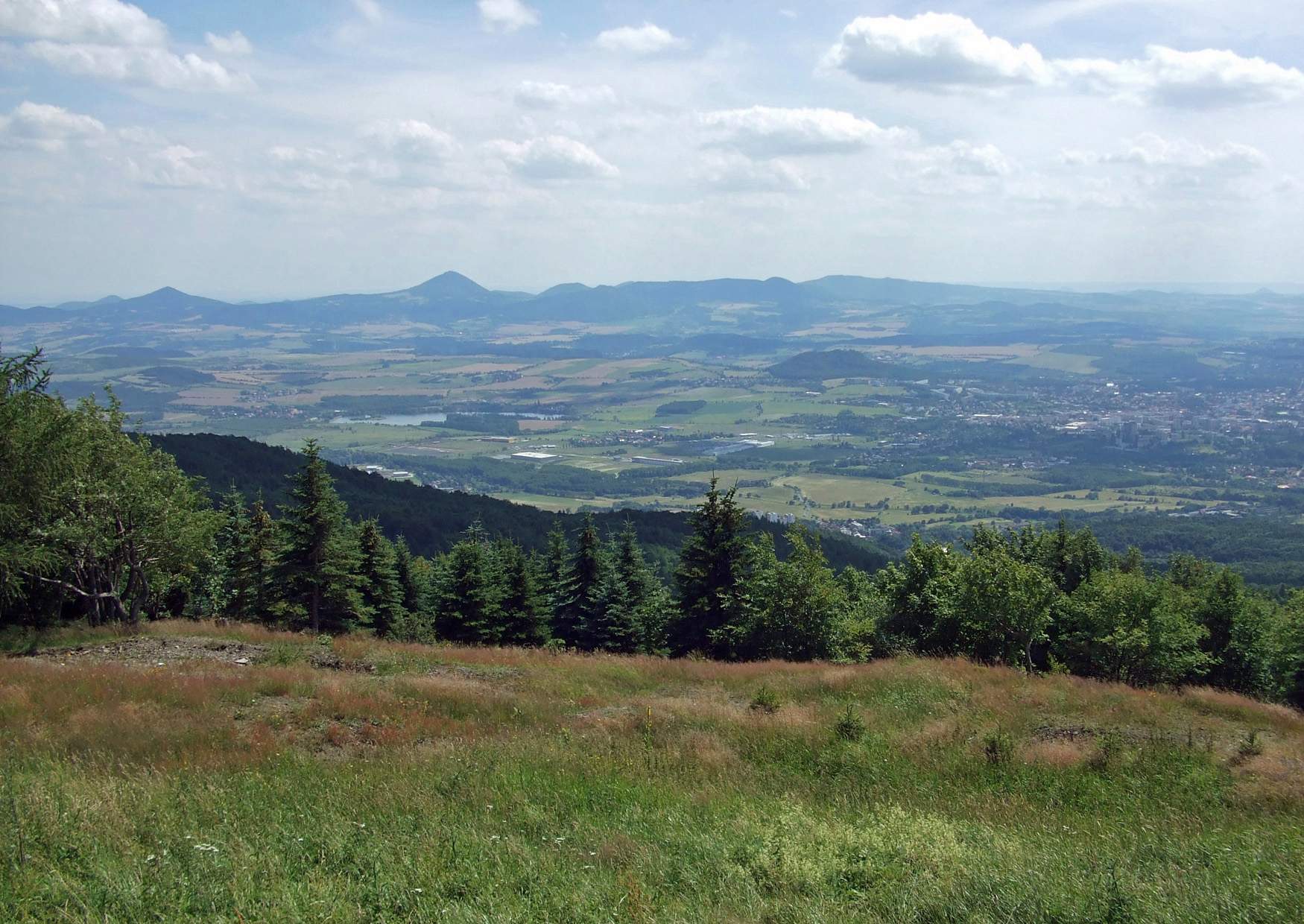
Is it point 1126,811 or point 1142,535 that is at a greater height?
point 1126,811

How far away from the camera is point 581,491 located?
124562 mm

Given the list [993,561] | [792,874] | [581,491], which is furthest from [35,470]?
[581,491]

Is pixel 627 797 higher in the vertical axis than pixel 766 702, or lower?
higher

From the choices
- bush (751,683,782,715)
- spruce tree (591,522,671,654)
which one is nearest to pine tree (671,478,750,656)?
spruce tree (591,522,671,654)

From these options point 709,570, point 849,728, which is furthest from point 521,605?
point 849,728

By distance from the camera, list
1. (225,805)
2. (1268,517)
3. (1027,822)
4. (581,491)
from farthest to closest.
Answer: (581,491) < (1268,517) < (1027,822) < (225,805)

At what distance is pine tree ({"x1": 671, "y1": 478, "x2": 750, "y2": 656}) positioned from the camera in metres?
26.3

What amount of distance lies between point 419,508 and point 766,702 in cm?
7107

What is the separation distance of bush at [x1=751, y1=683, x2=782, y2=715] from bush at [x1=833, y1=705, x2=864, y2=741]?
4.64 ft

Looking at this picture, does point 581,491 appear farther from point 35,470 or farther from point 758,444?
point 35,470

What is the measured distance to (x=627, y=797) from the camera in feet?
26.5

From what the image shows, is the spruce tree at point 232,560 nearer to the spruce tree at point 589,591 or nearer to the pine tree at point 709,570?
the spruce tree at point 589,591

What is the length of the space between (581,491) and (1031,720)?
11436cm

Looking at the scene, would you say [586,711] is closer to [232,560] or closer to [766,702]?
[766,702]
